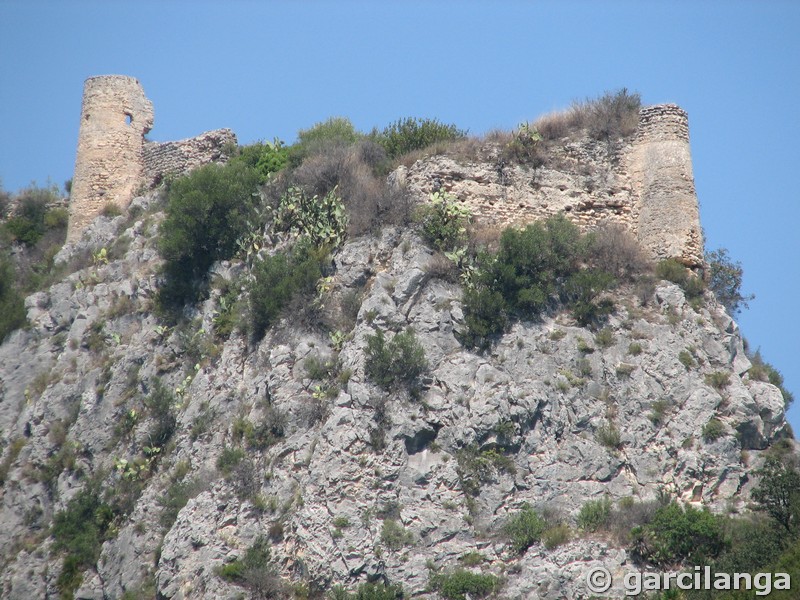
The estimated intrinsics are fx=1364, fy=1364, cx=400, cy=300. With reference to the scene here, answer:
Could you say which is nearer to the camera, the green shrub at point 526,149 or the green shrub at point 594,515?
the green shrub at point 594,515

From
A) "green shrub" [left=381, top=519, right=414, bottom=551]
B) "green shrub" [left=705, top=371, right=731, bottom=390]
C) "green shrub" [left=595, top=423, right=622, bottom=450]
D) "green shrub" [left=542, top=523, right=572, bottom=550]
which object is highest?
"green shrub" [left=705, top=371, right=731, bottom=390]

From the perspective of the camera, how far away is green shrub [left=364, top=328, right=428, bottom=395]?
26344 millimetres

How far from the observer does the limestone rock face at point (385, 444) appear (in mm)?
24688

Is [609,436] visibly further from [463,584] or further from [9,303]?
[9,303]

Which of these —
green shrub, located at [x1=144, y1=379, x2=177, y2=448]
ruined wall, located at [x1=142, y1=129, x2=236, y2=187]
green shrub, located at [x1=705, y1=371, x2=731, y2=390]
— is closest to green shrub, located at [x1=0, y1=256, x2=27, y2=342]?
ruined wall, located at [x1=142, y1=129, x2=236, y2=187]

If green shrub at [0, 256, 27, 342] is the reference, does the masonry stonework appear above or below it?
above

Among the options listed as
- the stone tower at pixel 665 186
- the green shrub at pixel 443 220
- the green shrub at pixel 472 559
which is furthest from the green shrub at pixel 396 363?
the stone tower at pixel 665 186

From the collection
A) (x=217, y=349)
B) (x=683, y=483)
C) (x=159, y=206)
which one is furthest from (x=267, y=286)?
(x=683, y=483)

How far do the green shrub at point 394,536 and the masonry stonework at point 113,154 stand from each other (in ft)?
46.5

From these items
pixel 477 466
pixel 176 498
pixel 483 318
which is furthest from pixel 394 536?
pixel 483 318

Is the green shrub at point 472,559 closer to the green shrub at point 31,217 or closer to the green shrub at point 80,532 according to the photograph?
the green shrub at point 80,532

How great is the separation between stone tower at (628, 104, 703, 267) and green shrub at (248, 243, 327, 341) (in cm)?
708

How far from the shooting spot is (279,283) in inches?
1127

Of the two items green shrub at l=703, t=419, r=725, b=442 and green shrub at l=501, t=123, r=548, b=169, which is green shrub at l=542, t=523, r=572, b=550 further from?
green shrub at l=501, t=123, r=548, b=169
